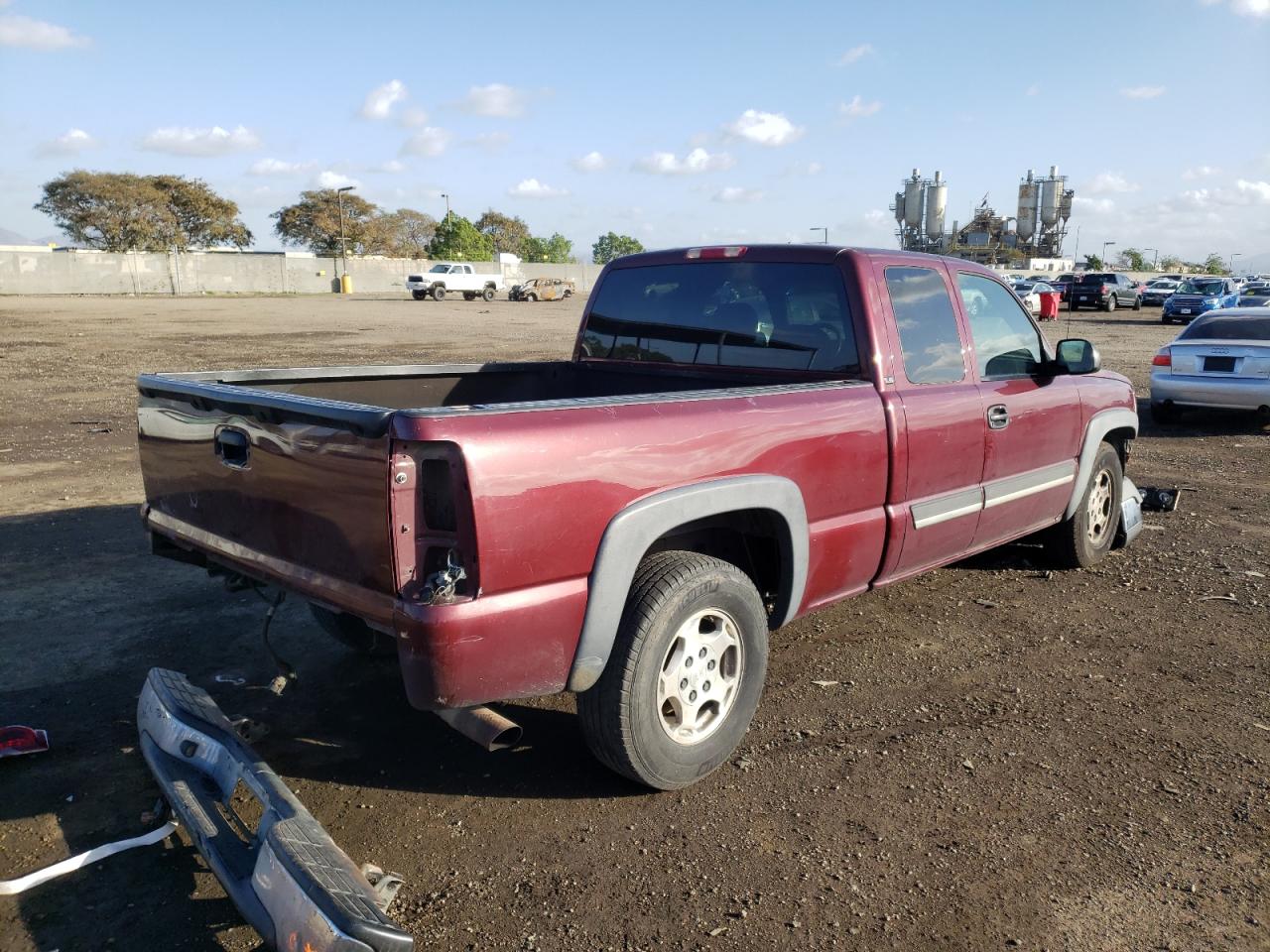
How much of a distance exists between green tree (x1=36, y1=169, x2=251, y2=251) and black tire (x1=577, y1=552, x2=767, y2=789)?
256 feet

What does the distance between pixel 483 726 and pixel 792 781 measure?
1.18m

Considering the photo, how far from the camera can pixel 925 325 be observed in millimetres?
4402

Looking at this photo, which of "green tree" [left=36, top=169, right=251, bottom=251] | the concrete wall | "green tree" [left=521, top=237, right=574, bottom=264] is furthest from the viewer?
"green tree" [left=521, top=237, right=574, bottom=264]

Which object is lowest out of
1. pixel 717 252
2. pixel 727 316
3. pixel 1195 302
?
pixel 727 316

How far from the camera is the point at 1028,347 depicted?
517 cm

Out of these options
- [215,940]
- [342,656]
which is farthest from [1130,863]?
[342,656]

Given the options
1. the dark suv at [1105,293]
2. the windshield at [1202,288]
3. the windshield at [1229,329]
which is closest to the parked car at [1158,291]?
the dark suv at [1105,293]

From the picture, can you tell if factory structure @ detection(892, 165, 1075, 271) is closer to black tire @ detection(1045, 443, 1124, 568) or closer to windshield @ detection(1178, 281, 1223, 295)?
windshield @ detection(1178, 281, 1223, 295)

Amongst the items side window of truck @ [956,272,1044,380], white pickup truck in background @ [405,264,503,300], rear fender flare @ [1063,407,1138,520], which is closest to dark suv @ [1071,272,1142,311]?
white pickup truck in background @ [405,264,503,300]

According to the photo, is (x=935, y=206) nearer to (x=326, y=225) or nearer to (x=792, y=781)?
(x=326, y=225)

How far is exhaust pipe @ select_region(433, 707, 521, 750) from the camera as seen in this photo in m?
2.98

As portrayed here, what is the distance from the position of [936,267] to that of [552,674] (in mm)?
2836

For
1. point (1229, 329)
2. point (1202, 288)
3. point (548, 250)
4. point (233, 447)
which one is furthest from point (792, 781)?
point (548, 250)

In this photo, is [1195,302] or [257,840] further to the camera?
[1195,302]
